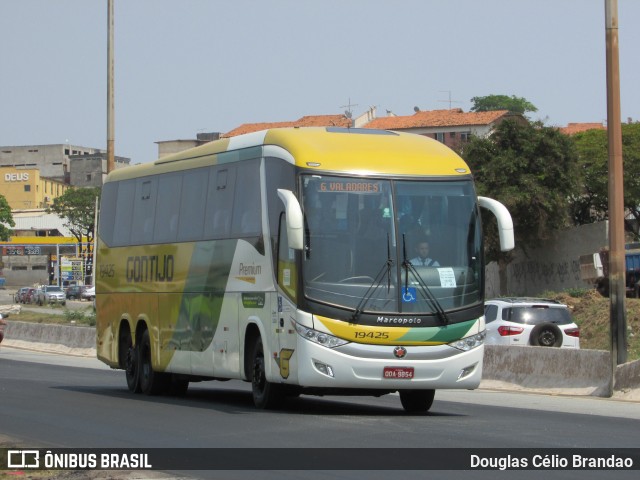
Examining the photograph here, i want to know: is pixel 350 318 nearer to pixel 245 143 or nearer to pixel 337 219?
pixel 337 219

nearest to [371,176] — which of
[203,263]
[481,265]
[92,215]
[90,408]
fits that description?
[481,265]

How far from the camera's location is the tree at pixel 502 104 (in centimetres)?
18138

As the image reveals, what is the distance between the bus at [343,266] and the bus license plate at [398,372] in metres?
0.01

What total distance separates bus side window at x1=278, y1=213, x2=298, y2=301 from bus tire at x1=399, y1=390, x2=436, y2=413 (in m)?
2.47

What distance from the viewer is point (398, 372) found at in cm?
1616

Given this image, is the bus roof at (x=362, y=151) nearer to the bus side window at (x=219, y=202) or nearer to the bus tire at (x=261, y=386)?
the bus side window at (x=219, y=202)

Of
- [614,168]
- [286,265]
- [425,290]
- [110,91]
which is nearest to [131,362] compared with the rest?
[286,265]

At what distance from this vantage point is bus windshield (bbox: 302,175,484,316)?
16.3 metres

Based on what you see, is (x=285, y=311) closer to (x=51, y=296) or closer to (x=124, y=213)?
(x=124, y=213)

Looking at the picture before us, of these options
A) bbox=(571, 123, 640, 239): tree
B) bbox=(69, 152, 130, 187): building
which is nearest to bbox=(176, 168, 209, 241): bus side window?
bbox=(571, 123, 640, 239): tree

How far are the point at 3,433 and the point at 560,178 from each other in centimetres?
5348

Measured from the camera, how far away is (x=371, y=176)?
16.7 metres

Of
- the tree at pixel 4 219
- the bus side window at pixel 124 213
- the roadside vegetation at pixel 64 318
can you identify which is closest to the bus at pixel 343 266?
the bus side window at pixel 124 213

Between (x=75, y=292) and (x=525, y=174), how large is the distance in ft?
168
